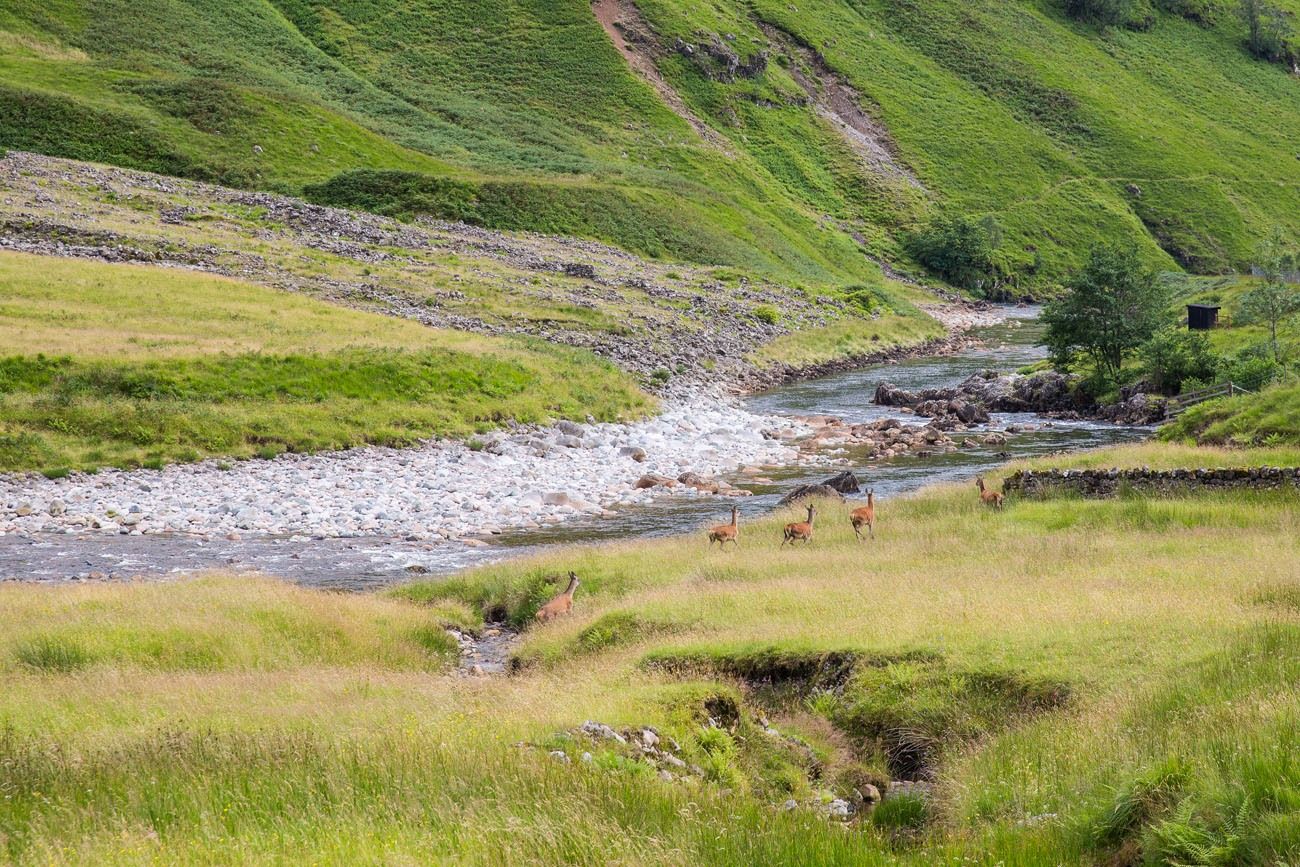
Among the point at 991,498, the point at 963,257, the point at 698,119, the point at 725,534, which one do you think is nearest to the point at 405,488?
the point at 725,534

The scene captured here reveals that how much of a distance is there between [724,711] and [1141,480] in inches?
684

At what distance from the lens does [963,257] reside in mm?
122625

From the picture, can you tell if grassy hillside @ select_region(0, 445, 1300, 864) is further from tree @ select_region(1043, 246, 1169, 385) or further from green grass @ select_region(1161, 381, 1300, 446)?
tree @ select_region(1043, 246, 1169, 385)

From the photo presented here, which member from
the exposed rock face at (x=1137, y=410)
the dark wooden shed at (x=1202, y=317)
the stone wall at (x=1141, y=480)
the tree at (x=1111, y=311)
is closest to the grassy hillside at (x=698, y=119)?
the dark wooden shed at (x=1202, y=317)

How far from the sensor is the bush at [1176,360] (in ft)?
164

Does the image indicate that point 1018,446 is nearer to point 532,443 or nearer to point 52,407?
point 532,443

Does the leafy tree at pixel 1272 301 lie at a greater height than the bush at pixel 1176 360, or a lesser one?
greater

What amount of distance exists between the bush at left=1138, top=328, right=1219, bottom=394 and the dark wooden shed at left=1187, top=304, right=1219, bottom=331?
9806 mm

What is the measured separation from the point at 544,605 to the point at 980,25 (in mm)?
187821

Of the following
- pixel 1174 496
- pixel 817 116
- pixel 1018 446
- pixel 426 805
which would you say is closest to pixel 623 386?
pixel 1018 446

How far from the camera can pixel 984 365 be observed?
234 ft

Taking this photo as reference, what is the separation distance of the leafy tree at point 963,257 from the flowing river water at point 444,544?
73.9m

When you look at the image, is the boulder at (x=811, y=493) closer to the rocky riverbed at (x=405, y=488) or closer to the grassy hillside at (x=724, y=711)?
the rocky riverbed at (x=405, y=488)

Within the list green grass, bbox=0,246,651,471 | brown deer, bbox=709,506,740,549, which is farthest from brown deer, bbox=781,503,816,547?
green grass, bbox=0,246,651,471
